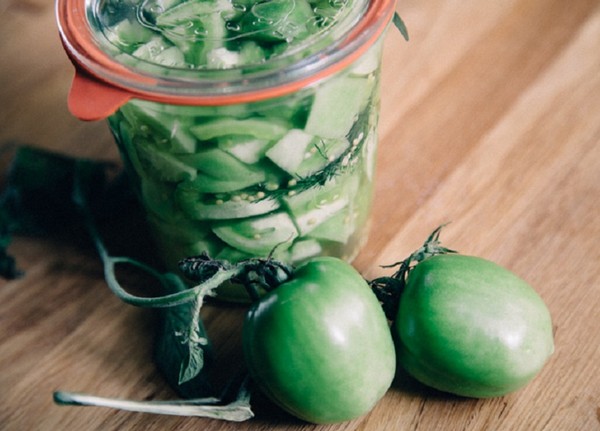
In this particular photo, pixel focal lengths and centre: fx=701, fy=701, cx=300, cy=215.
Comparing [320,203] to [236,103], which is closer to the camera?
[236,103]

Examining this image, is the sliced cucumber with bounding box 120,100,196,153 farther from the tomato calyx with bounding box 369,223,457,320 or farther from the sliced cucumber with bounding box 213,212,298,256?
the tomato calyx with bounding box 369,223,457,320

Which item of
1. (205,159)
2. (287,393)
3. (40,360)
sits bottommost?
(40,360)

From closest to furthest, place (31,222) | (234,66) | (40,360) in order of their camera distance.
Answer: (234,66) < (40,360) < (31,222)

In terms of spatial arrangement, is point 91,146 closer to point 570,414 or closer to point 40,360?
point 40,360

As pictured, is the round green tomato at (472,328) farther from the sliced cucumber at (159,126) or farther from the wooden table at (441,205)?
the sliced cucumber at (159,126)

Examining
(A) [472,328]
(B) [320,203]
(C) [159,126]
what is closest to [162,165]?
(C) [159,126]

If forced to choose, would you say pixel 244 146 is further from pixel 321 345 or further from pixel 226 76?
pixel 321 345

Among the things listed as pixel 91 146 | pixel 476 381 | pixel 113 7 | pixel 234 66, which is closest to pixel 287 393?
pixel 476 381

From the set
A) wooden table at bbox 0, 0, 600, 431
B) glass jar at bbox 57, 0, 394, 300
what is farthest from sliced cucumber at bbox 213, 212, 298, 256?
wooden table at bbox 0, 0, 600, 431
